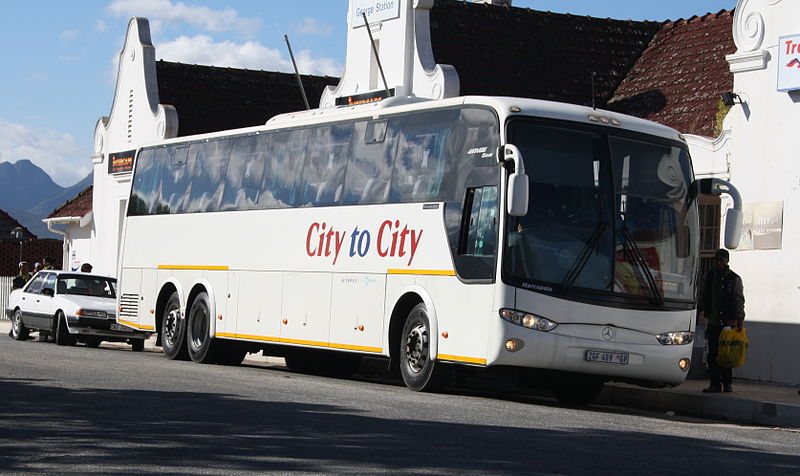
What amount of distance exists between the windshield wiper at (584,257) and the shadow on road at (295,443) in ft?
11.5

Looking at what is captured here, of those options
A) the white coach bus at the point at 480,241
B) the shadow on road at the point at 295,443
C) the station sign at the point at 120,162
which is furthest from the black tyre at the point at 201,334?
the station sign at the point at 120,162

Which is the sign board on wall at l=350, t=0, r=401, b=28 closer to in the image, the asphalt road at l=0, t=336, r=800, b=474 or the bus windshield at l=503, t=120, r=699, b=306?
the bus windshield at l=503, t=120, r=699, b=306

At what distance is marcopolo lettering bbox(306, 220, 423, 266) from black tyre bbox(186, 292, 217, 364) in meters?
3.45

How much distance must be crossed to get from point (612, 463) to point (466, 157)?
24.1ft

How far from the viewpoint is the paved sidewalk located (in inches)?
644

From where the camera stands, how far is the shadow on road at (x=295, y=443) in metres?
9.43

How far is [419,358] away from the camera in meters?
17.6

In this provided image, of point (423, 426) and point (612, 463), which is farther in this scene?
point (423, 426)

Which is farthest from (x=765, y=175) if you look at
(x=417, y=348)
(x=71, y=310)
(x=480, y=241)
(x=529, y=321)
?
(x=71, y=310)

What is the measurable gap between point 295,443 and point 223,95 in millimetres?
30690

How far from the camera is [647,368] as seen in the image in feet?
53.8

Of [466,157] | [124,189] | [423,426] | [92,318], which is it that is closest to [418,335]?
[466,157]

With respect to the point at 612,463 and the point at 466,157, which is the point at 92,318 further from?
the point at 612,463

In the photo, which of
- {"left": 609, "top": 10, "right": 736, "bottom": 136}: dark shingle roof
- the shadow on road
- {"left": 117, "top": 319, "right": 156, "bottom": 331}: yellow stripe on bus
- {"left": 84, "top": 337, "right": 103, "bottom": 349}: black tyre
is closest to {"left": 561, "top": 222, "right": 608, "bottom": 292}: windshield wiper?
the shadow on road
